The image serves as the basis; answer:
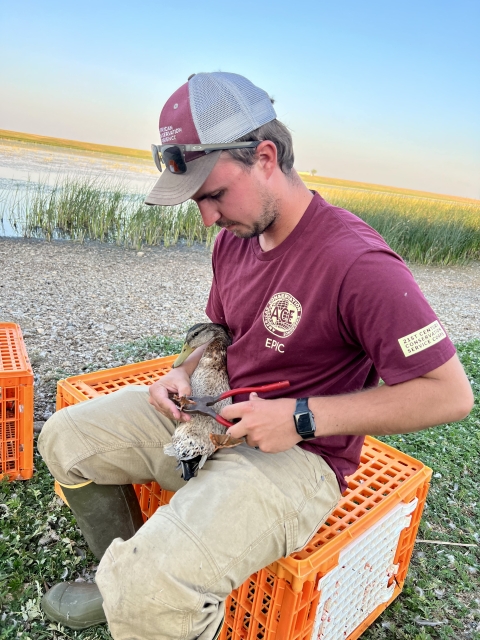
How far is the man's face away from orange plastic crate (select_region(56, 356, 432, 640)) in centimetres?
128

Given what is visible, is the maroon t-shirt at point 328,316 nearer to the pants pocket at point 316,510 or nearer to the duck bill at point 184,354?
the pants pocket at point 316,510

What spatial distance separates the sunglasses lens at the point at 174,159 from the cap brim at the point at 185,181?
2cm

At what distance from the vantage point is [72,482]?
2.27 meters

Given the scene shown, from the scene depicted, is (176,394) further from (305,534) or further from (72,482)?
(305,534)

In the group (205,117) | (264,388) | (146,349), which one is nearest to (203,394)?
(264,388)

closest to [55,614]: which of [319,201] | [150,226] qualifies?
[319,201]

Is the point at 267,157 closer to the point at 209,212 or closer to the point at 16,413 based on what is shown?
the point at 209,212

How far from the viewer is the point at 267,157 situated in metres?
1.95

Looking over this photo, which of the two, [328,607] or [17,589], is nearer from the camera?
[328,607]

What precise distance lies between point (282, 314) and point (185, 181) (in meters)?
0.64

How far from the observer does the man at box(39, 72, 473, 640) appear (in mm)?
1644

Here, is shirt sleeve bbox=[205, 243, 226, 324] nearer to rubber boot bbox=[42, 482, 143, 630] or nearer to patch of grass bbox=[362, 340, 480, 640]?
rubber boot bbox=[42, 482, 143, 630]

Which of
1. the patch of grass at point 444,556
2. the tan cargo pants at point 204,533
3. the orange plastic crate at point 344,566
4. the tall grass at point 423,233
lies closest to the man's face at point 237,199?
the tan cargo pants at point 204,533

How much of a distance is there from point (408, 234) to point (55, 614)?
12995 millimetres
